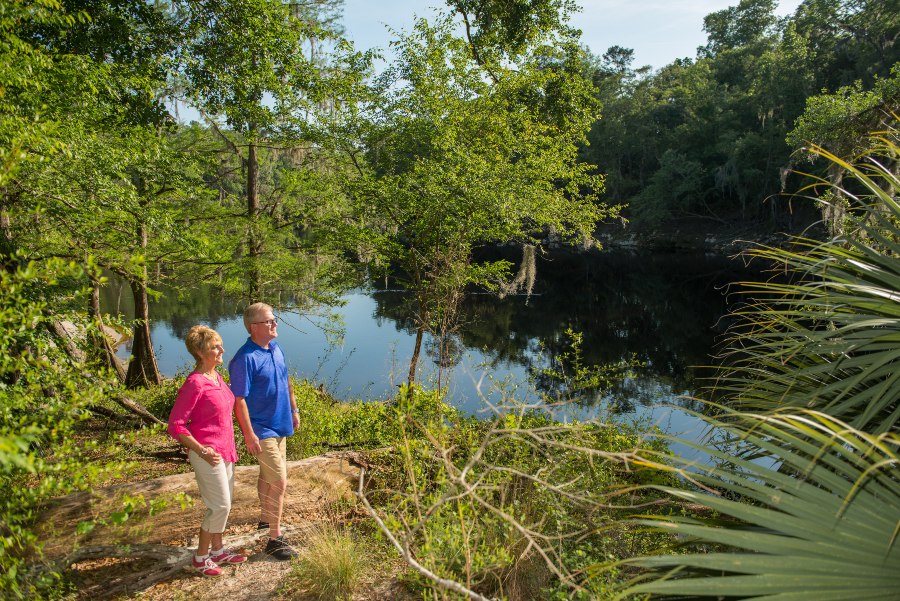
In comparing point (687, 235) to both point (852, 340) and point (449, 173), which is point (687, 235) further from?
point (852, 340)

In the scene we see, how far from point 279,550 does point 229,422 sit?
938 millimetres

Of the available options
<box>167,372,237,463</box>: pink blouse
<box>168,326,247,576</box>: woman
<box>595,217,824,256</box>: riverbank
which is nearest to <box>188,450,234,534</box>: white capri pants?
<box>168,326,247,576</box>: woman

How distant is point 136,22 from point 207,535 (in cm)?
769

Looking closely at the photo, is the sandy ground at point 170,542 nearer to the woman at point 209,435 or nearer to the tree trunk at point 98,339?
the woman at point 209,435

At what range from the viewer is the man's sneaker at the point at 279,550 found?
3.62 metres

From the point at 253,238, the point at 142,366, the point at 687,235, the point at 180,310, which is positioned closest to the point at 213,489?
the point at 253,238

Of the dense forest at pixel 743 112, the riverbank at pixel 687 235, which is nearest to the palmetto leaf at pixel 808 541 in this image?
the dense forest at pixel 743 112

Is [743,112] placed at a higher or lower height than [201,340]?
higher

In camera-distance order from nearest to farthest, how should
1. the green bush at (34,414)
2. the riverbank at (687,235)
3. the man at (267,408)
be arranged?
the green bush at (34,414) → the man at (267,408) → the riverbank at (687,235)

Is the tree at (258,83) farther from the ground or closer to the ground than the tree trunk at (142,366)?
farther from the ground

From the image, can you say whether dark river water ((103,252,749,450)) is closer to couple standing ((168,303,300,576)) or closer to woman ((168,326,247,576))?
couple standing ((168,303,300,576))

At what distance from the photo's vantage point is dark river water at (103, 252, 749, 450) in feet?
45.8

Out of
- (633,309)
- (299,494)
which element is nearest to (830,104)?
(633,309)

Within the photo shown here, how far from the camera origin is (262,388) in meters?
3.73
